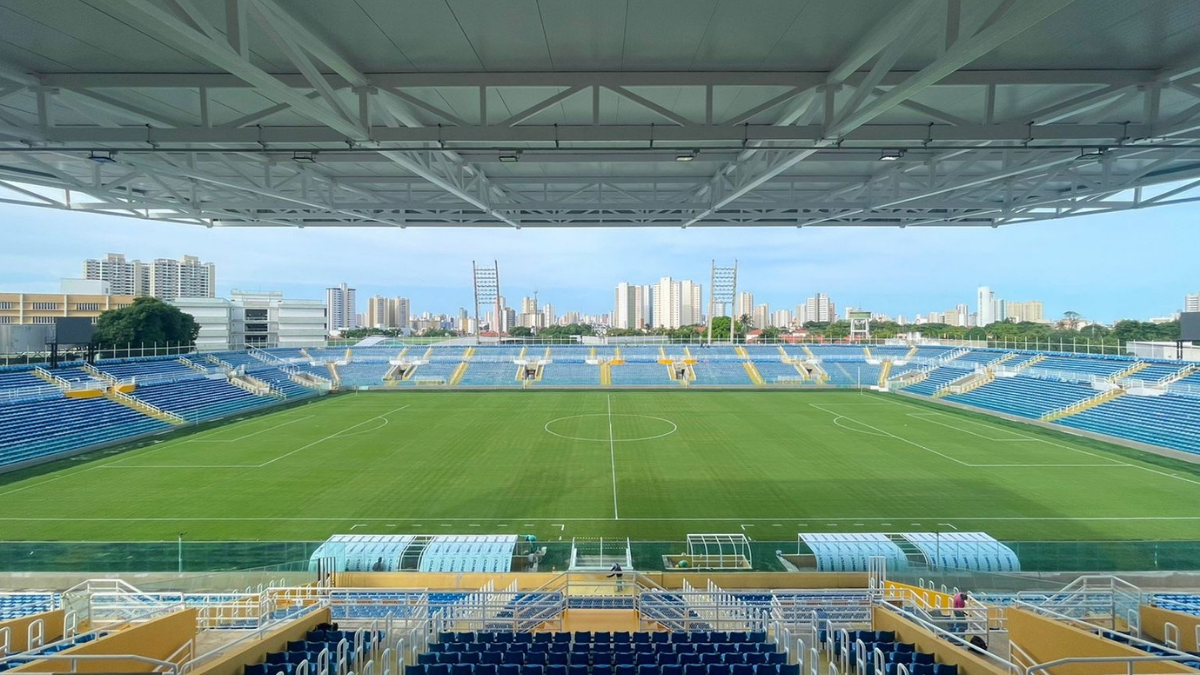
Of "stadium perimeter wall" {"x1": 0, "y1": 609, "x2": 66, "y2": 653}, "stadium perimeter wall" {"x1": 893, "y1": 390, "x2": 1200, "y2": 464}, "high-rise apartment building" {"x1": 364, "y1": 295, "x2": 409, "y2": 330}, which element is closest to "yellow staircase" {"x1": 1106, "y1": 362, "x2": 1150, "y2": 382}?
"stadium perimeter wall" {"x1": 893, "y1": 390, "x2": 1200, "y2": 464}

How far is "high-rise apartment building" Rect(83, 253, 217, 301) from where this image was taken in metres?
108

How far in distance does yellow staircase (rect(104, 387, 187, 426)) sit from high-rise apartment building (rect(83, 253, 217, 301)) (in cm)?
10090

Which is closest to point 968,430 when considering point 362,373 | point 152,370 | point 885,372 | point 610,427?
point 610,427

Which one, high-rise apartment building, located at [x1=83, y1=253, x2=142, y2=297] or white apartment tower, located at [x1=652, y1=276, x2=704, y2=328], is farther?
white apartment tower, located at [x1=652, y1=276, x2=704, y2=328]

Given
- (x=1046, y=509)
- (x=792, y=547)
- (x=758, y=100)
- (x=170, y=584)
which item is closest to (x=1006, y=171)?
(x=758, y=100)

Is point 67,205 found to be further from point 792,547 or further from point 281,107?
point 792,547

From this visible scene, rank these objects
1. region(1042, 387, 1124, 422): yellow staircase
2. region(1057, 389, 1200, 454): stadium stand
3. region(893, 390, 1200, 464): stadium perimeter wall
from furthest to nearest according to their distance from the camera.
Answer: region(1042, 387, 1124, 422): yellow staircase
region(1057, 389, 1200, 454): stadium stand
region(893, 390, 1200, 464): stadium perimeter wall

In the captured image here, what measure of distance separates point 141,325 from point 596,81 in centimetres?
5450

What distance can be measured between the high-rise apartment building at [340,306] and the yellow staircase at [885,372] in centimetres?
14839

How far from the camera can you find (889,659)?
17.5 ft

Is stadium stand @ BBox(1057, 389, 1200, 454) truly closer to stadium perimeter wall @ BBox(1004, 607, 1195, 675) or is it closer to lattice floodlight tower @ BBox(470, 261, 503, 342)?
stadium perimeter wall @ BBox(1004, 607, 1195, 675)

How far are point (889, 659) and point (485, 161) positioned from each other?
8.17m

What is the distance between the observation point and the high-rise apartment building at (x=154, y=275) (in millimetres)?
107875

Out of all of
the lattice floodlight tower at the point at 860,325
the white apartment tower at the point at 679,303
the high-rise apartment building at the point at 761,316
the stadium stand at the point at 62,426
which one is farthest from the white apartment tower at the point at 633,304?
the stadium stand at the point at 62,426
